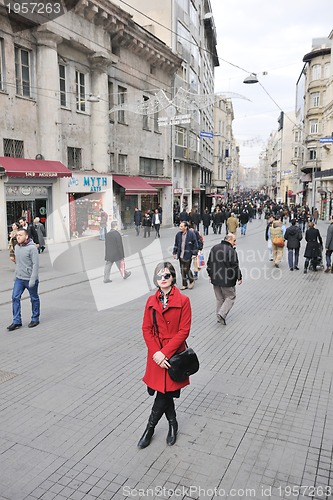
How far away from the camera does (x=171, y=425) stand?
13.4 feet

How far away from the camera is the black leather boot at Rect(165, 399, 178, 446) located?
13.2ft

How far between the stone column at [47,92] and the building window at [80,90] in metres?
2.40

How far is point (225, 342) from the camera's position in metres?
6.96

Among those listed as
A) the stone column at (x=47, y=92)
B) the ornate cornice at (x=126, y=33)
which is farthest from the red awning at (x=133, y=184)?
the ornate cornice at (x=126, y=33)

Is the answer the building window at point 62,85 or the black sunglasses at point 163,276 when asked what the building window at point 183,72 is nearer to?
the building window at point 62,85

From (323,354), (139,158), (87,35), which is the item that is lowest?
(323,354)

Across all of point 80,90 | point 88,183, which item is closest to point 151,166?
point 88,183

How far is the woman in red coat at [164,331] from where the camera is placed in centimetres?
375

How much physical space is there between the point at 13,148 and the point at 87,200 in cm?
601

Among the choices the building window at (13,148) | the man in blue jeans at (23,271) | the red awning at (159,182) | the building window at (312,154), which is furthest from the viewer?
the building window at (312,154)

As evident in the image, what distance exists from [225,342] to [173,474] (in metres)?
3.52

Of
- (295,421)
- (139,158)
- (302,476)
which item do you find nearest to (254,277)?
(295,421)

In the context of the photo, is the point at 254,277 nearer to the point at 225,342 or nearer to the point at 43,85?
the point at 225,342

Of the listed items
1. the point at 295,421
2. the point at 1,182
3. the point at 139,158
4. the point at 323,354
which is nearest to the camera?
the point at 295,421
